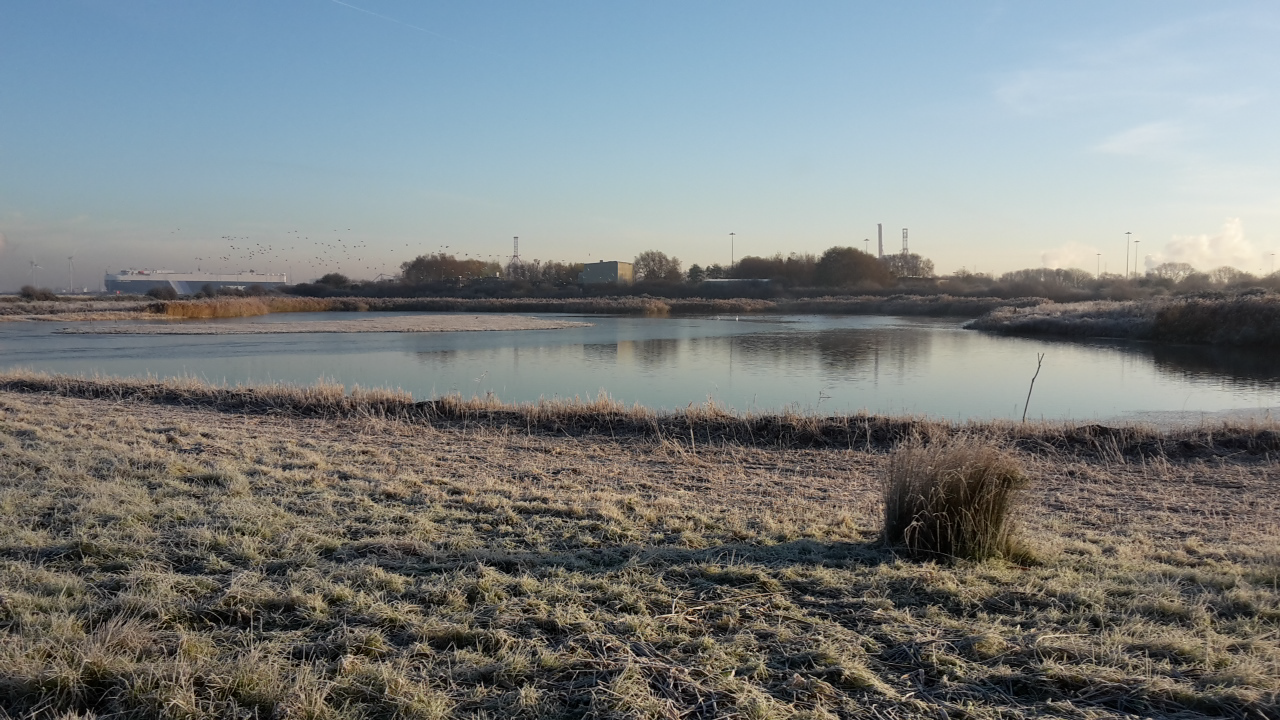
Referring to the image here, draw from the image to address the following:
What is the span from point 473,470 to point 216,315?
53228 millimetres

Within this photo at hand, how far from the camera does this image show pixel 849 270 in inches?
4181

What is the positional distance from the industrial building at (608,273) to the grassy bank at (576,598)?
108 meters

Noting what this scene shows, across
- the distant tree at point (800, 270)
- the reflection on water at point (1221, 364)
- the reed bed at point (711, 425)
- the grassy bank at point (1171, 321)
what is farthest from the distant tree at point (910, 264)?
the reed bed at point (711, 425)

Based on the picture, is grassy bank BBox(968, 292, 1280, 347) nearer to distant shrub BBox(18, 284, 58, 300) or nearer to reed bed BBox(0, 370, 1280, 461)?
reed bed BBox(0, 370, 1280, 461)

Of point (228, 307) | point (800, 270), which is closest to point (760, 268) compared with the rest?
point (800, 270)

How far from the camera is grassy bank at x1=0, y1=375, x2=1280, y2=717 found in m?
3.18

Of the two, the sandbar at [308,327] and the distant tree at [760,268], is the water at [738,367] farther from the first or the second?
the distant tree at [760,268]

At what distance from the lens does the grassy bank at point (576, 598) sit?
3.18 metres

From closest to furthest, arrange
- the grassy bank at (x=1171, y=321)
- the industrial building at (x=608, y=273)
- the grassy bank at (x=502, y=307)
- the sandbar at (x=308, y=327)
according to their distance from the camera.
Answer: the grassy bank at (x=1171, y=321)
the sandbar at (x=308, y=327)
the grassy bank at (x=502, y=307)
the industrial building at (x=608, y=273)

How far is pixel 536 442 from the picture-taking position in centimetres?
1133

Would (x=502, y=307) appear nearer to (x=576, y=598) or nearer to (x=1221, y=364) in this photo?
(x=1221, y=364)

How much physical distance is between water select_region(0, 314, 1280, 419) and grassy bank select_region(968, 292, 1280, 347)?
2.01 metres

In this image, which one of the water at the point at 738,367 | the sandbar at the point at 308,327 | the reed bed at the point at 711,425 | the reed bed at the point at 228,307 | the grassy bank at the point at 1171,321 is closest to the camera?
the reed bed at the point at 711,425

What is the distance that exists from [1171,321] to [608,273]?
87067mm
